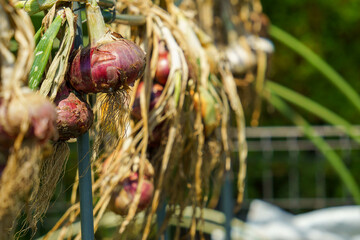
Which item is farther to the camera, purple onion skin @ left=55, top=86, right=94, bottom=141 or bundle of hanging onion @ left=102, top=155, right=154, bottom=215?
bundle of hanging onion @ left=102, top=155, right=154, bottom=215

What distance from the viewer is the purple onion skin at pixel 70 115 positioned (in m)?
0.58

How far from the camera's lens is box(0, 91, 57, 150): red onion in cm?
42

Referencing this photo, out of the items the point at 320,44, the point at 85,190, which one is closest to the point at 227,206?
the point at 85,190

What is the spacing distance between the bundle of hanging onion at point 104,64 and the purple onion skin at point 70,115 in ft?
0.05

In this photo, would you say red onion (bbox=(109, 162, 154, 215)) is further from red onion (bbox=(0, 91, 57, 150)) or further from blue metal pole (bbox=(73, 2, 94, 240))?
red onion (bbox=(0, 91, 57, 150))

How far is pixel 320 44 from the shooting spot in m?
3.04

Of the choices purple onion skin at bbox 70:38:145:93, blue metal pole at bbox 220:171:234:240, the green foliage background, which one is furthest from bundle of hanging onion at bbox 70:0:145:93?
the green foliage background

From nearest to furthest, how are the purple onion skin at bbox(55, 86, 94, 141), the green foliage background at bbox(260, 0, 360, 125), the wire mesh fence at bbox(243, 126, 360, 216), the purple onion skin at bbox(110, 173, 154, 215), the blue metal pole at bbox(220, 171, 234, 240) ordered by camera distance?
the purple onion skin at bbox(55, 86, 94, 141) < the purple onion skin at bbox(110, 173, 154, 215) < the blue metal pole at bbox(220, 171, 234, 240) < the wire mesh fence at bbox(243, 126, 360, 216) < the green foliage background at bbox(260, 0, 360, 125)

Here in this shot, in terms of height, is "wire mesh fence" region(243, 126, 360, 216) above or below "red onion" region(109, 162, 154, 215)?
below

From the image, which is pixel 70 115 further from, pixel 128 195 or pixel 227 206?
pixel 227 206

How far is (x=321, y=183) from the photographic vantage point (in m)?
2.98

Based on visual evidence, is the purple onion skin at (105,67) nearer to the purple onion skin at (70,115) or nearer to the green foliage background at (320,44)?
the purple onion skin at (70,115)

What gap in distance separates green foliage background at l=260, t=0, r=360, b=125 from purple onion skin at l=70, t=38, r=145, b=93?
2510 mm

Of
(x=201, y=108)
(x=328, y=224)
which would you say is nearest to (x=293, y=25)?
(x=328, y=224)
